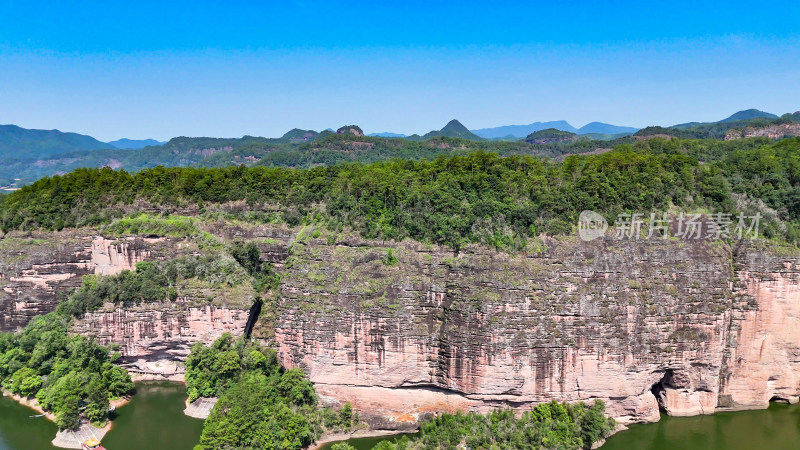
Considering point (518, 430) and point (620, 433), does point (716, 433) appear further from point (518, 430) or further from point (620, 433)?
point (518, 430)

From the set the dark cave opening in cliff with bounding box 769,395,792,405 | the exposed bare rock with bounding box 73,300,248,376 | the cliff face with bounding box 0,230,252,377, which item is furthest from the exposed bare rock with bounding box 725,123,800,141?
the cliff face with bounding box 0,230,252,377

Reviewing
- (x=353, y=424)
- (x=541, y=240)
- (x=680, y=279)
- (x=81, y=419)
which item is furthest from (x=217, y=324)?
(x=680, y=279)

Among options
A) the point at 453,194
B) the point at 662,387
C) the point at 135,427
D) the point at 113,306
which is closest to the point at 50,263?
the point at 113,306

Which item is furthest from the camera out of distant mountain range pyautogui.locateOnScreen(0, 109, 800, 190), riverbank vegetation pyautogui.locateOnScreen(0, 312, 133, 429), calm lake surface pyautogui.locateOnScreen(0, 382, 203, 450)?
distant mountain range pyautogui.locateOnScreen(0, 109, 800, 190)

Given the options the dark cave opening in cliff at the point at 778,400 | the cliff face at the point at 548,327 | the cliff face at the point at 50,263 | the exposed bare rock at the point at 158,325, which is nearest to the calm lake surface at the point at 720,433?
the dark cave opening in cliff at the point at 778,400

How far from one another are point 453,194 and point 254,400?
16.7 m

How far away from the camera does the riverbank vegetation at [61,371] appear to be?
24.5 meters

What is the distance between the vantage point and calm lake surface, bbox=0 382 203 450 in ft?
78.6

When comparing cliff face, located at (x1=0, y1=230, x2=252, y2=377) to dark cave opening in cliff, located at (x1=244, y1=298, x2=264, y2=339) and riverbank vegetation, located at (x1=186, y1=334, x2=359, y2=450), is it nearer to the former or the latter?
dark cave opening in cliff, located at (x1=244, y1=298, x2=264, y2=339)

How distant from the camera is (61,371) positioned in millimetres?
26359

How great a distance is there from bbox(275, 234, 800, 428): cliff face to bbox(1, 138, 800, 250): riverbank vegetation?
103 inches

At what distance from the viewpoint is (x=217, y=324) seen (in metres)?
28.6

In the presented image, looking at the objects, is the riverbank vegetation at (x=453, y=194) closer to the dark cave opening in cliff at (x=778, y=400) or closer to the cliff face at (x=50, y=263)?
the cliff face at (x=50, y=263)

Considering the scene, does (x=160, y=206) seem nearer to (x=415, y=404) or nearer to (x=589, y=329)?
(x=415, y=404)
